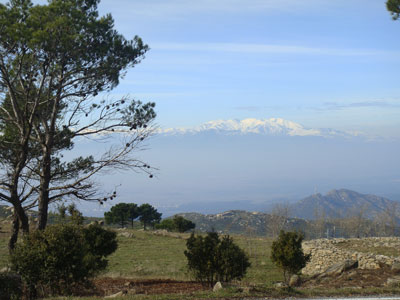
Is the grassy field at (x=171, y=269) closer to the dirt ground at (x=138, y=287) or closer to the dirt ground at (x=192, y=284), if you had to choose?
the dirt ground at (x=138, y=287)

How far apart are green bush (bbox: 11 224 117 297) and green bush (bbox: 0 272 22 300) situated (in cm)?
35

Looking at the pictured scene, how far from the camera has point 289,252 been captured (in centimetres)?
1847

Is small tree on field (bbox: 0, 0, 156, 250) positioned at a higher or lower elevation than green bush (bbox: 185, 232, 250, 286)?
higher

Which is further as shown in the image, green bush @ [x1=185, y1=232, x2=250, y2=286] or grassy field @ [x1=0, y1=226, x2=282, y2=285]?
grassy field @ [x1=0, y1=226, x2=282, y2=285]

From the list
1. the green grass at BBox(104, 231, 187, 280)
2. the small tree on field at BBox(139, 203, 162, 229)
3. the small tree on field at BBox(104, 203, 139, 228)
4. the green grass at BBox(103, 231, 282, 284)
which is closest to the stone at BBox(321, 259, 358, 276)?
the green grass at BBox(103, 231, 282, 284)

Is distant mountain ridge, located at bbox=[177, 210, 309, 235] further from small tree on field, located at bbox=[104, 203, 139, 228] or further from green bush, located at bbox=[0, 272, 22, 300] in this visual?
green bush, located at bbox=[0, 272, 22, 300]

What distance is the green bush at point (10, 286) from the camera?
10742mm

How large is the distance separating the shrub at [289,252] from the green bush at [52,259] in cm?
994

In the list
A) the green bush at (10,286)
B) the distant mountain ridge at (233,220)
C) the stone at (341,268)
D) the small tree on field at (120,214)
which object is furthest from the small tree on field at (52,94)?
the distant mountain ridge at (233,220)

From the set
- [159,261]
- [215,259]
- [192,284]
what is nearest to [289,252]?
[192,284]

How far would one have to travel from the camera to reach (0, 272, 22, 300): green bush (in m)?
10.7

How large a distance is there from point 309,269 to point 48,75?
19.3 meters

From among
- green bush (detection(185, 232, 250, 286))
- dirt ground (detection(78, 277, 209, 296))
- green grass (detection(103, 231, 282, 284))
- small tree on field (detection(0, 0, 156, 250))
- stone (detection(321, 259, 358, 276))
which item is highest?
small tree on field (detection(0, 0, 156, 250))

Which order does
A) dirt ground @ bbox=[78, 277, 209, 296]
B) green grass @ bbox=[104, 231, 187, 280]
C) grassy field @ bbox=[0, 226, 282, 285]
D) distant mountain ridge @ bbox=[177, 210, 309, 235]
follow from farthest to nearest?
A: distant mountain ridge @ bbox=[177, 210, 309, 235], green grass @ bbox=[104, 231, 187, 280], grassy field @ bbox=[0, 226, 282, 285], dirt ground @ bbox=[78, 277, 209, 296]
